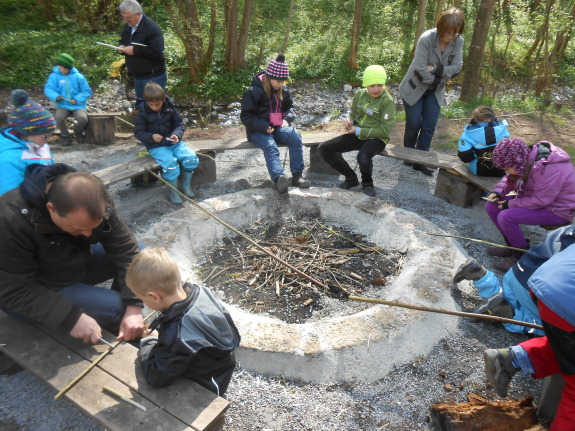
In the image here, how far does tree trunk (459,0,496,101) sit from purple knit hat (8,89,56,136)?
7488mm

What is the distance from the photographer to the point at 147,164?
17.0 feet

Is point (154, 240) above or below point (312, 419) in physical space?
above

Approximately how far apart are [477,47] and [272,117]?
16.4 ft

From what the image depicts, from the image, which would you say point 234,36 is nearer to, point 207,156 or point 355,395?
point 207,156

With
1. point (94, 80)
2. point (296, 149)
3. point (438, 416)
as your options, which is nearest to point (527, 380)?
point (438, 416)

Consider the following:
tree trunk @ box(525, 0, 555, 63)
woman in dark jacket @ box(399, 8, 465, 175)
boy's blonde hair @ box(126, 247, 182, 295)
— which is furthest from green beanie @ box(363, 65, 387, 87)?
tree trunk @ box(525, 0, 555, 63)

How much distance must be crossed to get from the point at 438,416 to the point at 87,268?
→ 237cm

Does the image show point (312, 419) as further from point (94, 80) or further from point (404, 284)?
point (94, 80)

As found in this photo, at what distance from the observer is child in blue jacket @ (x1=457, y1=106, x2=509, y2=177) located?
4805 millimetres

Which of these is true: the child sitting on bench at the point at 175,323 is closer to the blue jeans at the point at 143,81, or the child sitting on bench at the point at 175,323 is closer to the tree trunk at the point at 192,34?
the blue jeans at the point at 143,81

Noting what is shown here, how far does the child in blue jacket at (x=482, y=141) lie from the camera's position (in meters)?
4.80

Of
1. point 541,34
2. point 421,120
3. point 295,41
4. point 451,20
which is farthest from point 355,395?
point 295,41

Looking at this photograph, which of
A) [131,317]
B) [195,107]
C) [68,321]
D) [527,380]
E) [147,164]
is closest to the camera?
[68,321]

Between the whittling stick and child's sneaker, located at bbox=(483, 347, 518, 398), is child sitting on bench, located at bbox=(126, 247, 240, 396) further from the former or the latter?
child's sneaker, located at bbox=(483, 347, 518, 398)
